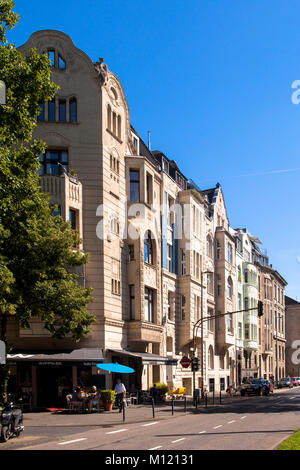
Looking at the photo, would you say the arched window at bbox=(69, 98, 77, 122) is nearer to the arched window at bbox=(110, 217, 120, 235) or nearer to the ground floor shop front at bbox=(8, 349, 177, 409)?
the arched window at bbox=(110, 217, 120, 235)

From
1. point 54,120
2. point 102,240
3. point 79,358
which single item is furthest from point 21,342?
point 54,120

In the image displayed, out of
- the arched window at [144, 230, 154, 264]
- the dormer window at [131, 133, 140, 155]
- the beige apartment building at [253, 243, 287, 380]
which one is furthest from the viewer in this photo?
the beige apartment building at [253, 243, 287, 380]

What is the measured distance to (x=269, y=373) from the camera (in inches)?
3836

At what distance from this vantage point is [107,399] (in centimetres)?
3322

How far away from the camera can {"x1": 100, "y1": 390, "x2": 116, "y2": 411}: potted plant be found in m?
33.2

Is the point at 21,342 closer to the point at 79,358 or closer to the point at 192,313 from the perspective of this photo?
the point at 79,358

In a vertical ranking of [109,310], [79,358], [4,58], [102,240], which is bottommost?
[79,358]

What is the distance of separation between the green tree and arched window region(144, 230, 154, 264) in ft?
35.0

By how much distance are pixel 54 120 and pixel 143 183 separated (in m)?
7.60

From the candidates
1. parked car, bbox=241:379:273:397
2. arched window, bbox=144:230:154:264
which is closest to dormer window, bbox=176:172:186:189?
arched window, bbox=144:230:154:264

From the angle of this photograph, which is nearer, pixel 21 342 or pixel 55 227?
pixel 55 227

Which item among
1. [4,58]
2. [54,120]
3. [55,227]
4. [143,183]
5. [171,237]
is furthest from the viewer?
[171,237]

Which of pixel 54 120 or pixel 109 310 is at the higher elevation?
pixel 54 120
